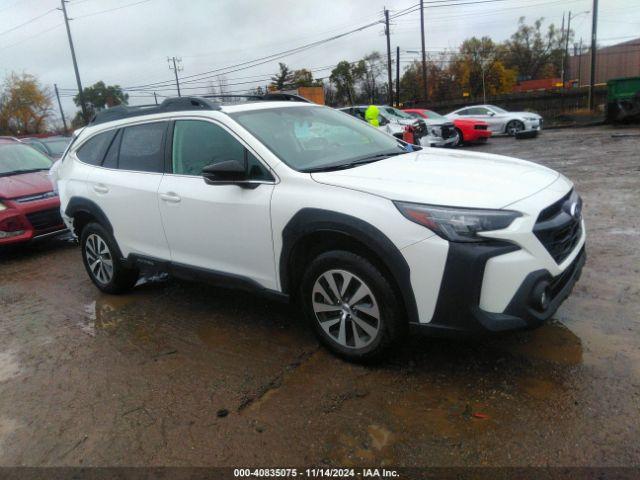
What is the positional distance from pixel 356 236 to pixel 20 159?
7.40 metres

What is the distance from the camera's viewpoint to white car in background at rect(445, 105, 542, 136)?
20297 millimetres

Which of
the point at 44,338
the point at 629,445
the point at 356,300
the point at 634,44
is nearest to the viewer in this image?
the point at 629,445

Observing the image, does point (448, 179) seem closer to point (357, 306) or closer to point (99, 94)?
point (357, 306)

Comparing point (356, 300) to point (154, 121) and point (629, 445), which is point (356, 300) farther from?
point (154, 121)

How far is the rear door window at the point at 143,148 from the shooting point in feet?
13.7

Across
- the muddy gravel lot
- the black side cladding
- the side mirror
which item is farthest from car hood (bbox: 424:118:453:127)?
the black side cladding

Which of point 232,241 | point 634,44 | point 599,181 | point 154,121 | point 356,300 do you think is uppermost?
point 634,44

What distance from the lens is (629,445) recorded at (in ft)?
7.84

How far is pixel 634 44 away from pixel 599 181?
77131 mm

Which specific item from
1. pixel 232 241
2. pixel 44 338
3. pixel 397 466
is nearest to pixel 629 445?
pixel 397 466

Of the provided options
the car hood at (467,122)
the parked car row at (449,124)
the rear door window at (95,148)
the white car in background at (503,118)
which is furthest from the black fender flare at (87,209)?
the white car in background at (503,118)

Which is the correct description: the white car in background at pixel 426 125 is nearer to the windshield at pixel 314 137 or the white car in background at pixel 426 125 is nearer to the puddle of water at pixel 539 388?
the windshield at pixel 314 137

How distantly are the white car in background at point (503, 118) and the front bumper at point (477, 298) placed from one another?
18.4 metres

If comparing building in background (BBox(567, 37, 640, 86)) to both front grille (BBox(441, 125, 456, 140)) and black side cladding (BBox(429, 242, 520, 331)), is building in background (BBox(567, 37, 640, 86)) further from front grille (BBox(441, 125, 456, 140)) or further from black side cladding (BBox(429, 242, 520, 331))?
black side cladding (BBox(429, 242, 520, 331))
